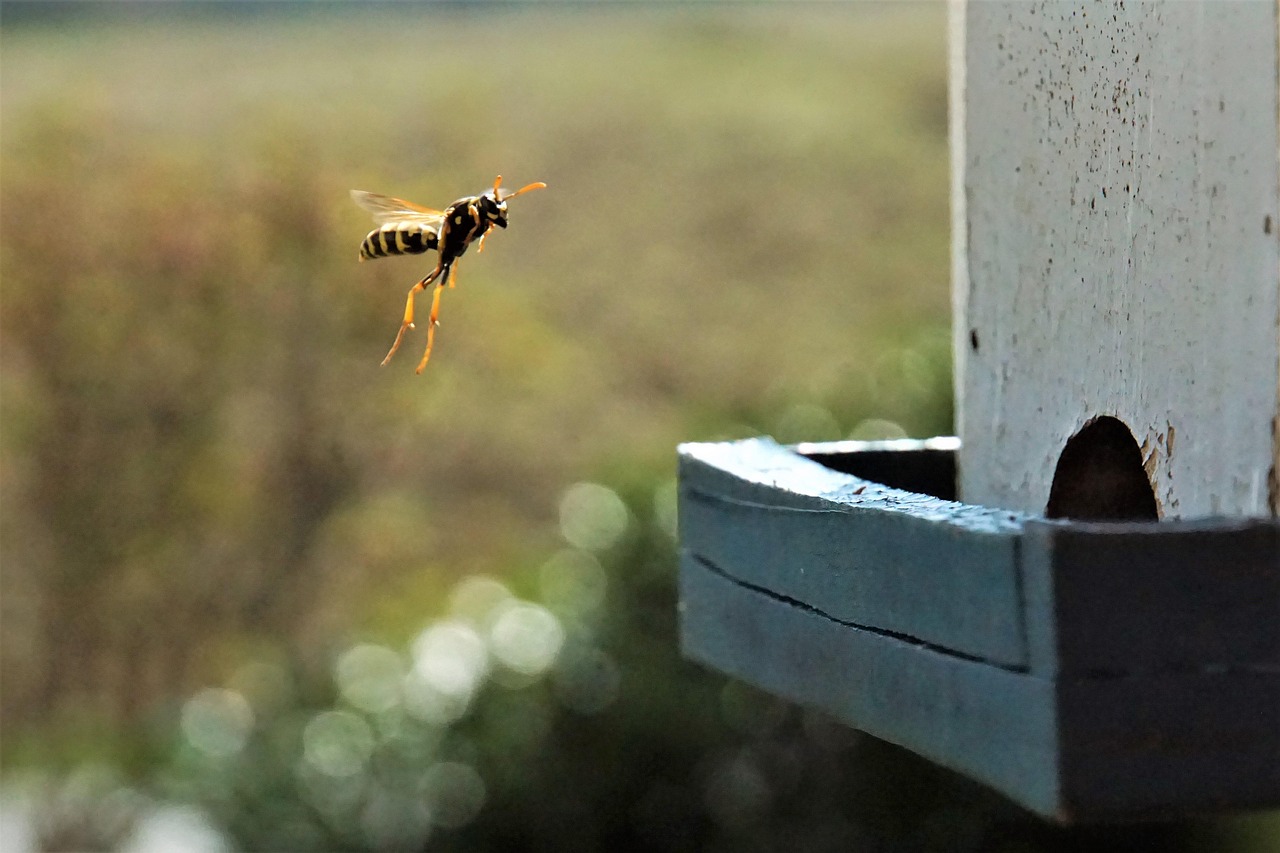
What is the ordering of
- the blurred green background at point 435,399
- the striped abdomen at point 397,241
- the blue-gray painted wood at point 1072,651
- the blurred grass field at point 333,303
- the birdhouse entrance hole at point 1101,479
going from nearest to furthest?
the blue-gray painted wood at point 1072,651
the birdhouse entrance hole at point 1101,479
the striped abdomen at point 397,241
the blurred green background at point 435,399
the blurred grass field at point 333,303

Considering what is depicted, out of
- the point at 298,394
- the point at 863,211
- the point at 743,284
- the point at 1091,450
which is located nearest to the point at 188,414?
the point at 298,394

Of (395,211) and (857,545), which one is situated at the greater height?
(395,211)

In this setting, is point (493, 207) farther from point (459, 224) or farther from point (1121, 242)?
point (1121, 242)

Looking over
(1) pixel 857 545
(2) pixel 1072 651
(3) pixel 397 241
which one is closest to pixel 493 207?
(3) pixel 397 241

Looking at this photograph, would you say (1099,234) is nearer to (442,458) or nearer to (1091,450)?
(1091,450)

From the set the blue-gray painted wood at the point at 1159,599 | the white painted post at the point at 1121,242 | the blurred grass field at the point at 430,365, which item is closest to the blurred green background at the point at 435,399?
the blurred grass field at the point at 430,365

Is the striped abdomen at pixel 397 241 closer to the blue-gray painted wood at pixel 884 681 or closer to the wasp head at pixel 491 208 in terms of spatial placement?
the wasp head at pixel 491 208
